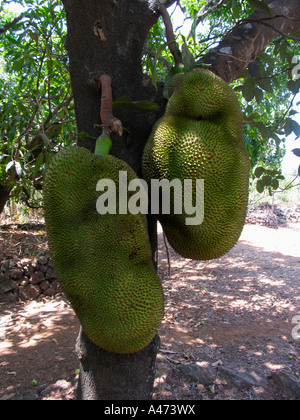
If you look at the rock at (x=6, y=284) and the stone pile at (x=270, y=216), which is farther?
the stone pile at (x=270, y=216)

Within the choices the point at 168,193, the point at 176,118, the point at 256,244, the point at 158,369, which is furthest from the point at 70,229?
the point at 256,244

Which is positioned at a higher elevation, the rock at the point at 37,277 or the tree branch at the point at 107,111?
the tree branch at the point at 107,111

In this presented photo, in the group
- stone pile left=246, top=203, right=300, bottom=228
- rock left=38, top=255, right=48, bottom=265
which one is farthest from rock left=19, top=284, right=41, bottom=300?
stone pile left=246, top=203, right=300, bottom=228

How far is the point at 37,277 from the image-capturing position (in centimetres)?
407

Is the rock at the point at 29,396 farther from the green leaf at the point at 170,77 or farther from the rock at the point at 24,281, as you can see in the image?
the rock at the point at 24,281

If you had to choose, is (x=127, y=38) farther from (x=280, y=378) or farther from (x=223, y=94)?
(x=280, y=378)

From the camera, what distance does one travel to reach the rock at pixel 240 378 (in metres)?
2.13

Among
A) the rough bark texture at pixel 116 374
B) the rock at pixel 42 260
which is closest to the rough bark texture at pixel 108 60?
the rough bark texture at pixel 116 374

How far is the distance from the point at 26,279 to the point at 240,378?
9.03ft

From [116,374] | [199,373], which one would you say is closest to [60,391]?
[199,373]

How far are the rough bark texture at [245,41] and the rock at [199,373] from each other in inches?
70.9

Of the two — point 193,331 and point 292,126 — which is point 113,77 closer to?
point 292,126

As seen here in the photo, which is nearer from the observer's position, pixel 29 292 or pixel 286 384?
pixel 286 384
